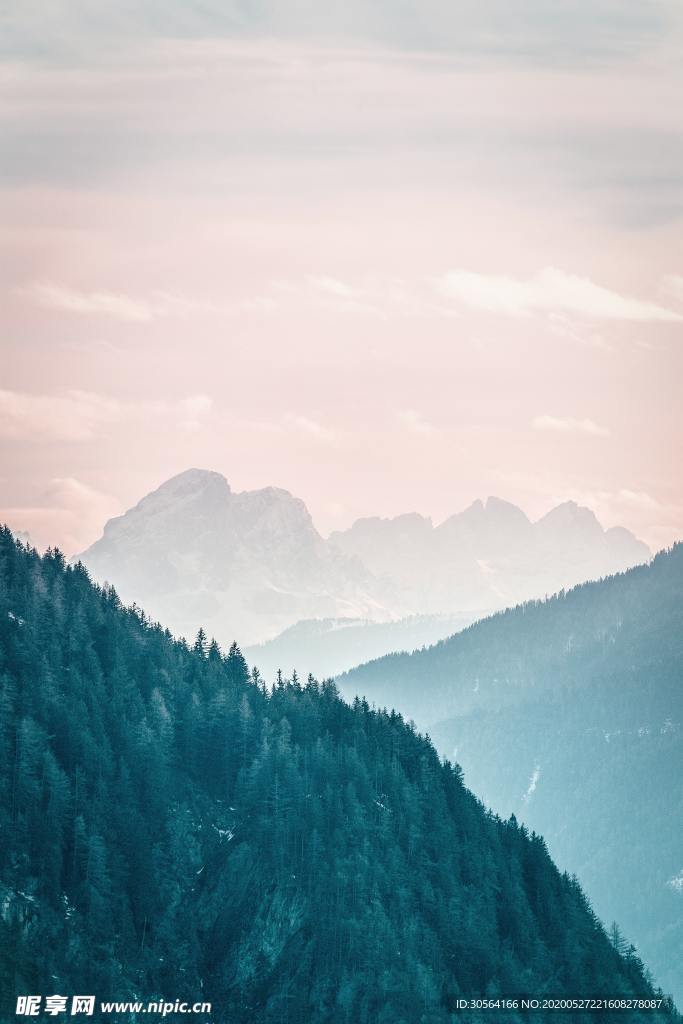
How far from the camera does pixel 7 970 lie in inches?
7461

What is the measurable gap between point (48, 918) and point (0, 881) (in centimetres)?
609

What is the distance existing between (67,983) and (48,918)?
7213mm

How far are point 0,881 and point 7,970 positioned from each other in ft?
36.6

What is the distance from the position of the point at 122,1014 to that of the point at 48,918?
1201 centimetres

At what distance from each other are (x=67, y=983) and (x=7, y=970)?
7744mm

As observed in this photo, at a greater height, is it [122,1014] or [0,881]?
[0,881]

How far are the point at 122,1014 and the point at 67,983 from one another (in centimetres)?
683

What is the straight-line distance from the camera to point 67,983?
194875 millimetres

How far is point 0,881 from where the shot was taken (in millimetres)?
198000

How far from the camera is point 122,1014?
19750 cm

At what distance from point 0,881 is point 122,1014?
58.8ft
